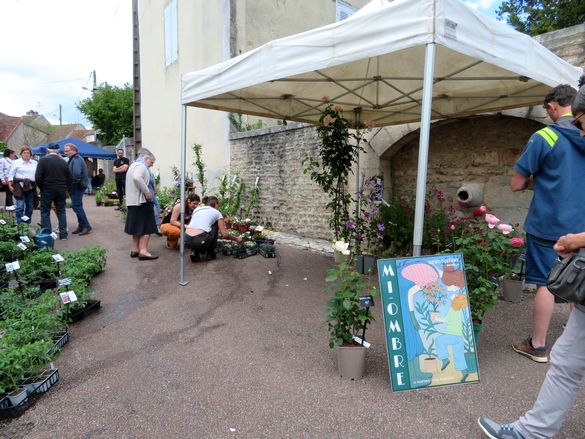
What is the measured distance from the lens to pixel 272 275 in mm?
5020

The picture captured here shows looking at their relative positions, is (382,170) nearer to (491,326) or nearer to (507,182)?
(507,182)

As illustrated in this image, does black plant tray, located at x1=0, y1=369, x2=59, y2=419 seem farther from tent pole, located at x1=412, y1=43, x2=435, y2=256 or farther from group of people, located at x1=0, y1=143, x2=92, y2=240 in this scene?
group of people, located at x1=0, y1=143, x2=92, y2=240

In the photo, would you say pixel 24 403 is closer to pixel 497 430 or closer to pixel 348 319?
pixel 348 319

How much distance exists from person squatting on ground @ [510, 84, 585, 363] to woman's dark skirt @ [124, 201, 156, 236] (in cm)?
465

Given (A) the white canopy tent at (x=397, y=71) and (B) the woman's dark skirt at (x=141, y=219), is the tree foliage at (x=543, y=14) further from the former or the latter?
(B) the woman's dark skirt at (x=141, y=219)

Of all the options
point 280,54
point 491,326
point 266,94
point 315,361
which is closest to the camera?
point 315,361

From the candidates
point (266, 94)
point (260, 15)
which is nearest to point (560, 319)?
point (266, 94)

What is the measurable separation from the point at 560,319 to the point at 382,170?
3.33 m

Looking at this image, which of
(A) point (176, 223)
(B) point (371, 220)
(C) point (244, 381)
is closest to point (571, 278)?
(C) point (244, 381)

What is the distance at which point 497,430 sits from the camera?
1.83 metres

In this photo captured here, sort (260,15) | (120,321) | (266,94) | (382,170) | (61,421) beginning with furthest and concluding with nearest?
(260,15)
(382,170)
(266,94)
(120,321)
(61,421)

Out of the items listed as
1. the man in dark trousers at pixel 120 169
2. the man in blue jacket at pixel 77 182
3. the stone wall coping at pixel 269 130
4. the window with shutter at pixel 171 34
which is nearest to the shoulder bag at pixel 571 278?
the stone wall coping at pixel 269 130

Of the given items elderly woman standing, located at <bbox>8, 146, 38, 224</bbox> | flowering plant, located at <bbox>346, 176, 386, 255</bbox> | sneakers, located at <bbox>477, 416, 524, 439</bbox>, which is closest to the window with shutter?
elderly woman standing, located at <bbox>8, 146, 38, 224</bbox>

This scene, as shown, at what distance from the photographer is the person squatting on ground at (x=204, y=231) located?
543cm
